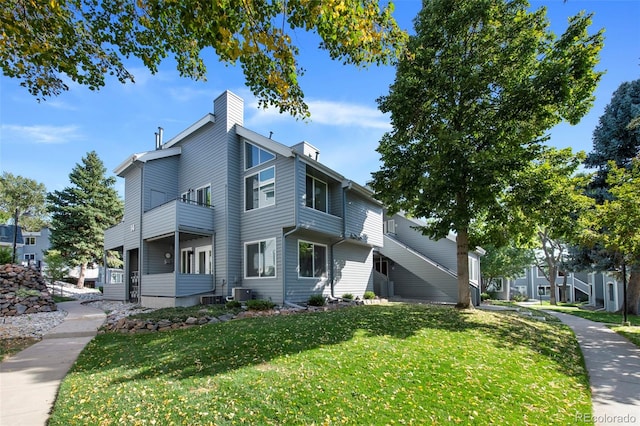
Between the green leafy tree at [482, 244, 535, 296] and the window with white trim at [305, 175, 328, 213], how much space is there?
18.6 metres

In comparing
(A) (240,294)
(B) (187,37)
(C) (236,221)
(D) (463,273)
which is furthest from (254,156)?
(D) (463,273)

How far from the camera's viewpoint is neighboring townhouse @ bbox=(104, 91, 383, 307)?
13.4 metres

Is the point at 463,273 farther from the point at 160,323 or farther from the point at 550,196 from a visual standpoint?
the point at 160,323

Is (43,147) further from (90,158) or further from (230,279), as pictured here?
(90,158)

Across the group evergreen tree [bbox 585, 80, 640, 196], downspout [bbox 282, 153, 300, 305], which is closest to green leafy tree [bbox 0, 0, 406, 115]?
downspout [bbox 282, 153, 300, 305]

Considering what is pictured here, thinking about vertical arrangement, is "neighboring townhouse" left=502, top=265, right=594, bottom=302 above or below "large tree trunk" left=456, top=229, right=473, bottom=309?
below

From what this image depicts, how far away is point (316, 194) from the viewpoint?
49.3ft

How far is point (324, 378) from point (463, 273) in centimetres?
914

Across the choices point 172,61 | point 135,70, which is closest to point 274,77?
point 172,61

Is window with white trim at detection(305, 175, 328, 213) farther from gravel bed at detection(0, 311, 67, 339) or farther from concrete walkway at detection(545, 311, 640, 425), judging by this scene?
concrete walkway at detection(545, 311, 640, 425)

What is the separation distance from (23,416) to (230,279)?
9914 millimetres

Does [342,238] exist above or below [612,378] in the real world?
above

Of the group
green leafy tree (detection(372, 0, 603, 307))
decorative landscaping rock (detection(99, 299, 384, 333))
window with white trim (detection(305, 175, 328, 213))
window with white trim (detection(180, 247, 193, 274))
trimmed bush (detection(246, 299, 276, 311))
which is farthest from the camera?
window with white trim (detection(180, 247, 193, 274))

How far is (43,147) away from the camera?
14.5 metres
